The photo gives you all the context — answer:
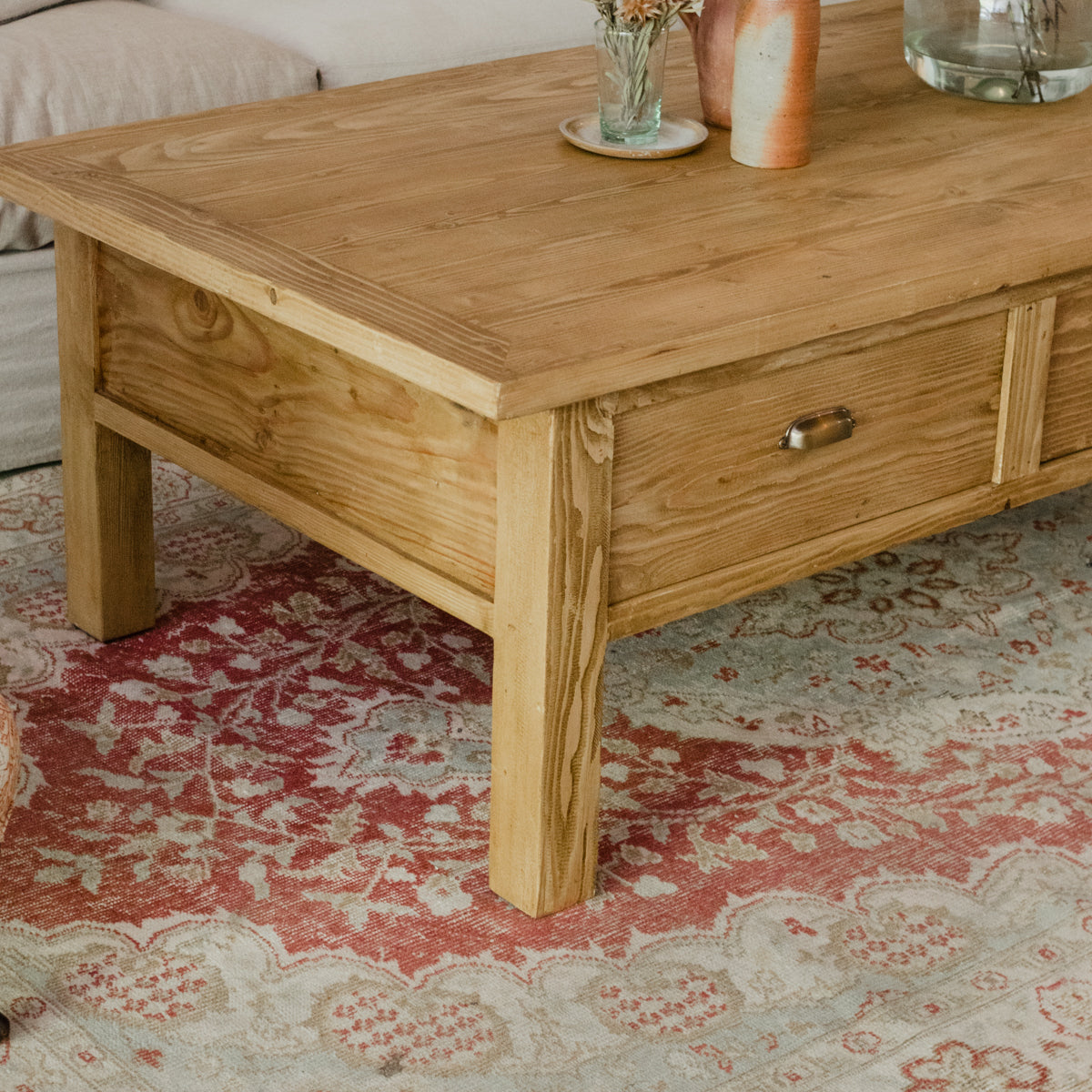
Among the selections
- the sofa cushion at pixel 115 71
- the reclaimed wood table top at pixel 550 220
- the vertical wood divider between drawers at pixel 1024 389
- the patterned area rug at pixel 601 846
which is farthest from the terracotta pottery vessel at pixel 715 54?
the sofa cushion at pixel 115 71

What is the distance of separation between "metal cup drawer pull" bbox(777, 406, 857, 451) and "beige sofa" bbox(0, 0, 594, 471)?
3.42 ft

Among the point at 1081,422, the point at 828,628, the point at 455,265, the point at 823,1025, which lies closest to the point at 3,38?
the point at 455,265

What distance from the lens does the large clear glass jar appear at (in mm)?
1604

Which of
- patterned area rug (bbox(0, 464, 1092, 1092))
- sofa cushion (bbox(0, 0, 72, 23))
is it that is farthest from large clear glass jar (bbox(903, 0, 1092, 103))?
sofa cushion (bbox(0, 0, 72, 23))

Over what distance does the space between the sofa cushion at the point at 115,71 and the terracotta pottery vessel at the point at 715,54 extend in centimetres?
73

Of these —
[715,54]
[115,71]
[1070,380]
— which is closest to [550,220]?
[715,54]

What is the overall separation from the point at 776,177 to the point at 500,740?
1.79ft

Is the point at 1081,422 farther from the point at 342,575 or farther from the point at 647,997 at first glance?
the point at 342,575

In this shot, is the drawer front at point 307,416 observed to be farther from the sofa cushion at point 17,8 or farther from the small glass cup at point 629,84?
the sofa cushion at point 17,8

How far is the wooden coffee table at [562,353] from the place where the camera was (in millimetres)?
1104

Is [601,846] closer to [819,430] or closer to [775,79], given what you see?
[819,430]

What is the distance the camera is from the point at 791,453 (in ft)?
3.94

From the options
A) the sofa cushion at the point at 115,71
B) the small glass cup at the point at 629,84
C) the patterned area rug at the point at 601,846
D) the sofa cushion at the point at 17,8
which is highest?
the small glass cup at the point at 629,84

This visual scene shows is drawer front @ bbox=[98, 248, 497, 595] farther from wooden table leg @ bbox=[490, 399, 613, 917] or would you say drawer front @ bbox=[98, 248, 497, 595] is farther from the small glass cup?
the small glass cup
